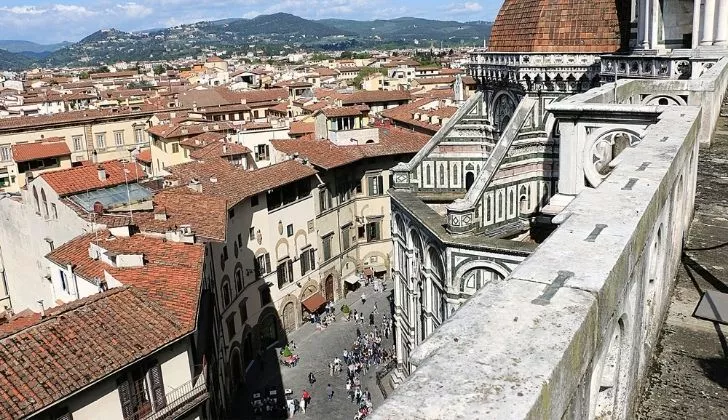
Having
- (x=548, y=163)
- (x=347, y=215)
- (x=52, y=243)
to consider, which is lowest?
(x=347, y=215)

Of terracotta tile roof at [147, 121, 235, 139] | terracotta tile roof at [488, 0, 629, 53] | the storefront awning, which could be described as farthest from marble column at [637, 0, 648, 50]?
terracotta tile roof at [147, 121, 235, 139]

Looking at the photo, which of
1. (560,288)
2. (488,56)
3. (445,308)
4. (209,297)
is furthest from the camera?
(488,56)

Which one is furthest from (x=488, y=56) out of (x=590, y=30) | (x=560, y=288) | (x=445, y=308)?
(x=560, y=288)

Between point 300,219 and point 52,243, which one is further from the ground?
point 52,243

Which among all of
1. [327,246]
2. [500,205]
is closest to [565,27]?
[500,205]

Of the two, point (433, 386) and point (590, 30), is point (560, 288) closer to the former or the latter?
point (433, 386)

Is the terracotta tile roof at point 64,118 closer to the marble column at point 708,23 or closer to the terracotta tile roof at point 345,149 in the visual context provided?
the terracotta tile roof at point 345,149
